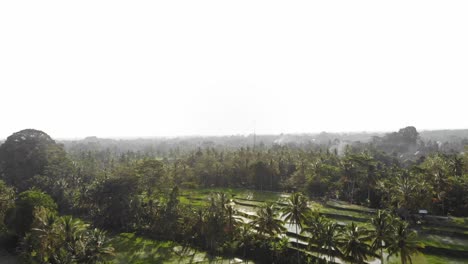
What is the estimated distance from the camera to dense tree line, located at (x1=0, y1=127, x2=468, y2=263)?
35969 mm

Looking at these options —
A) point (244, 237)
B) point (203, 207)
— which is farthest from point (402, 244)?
point (203, 207)

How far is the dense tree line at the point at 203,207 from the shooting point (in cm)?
3597

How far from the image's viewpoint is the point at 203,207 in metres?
52.3

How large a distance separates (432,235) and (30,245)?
64.1 m

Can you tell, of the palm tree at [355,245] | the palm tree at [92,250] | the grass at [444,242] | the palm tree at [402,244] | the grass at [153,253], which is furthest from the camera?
the grass at [153,253]

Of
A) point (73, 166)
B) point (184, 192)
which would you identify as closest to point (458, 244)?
point (184, 192)

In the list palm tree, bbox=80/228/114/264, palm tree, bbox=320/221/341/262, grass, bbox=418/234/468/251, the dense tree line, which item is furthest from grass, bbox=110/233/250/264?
grass, bbox=418/234/468/251

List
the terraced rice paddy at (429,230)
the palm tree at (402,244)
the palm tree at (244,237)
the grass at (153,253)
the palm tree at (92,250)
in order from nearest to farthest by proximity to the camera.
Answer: the palm tree at (402,244) → the palm tree at (92,250) → the terraced rice paddy at (429,230) → the grass at (153,253) → the palm tree at (244,237)

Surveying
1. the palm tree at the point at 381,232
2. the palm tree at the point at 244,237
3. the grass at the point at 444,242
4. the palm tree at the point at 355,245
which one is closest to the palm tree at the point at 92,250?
the palm tree at the point at 244,237

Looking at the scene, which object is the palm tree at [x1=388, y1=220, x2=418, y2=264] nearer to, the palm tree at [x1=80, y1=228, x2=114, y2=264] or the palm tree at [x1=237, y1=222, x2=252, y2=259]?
the palm tree at [x1=237, y1=222, x2=252, y2=259]

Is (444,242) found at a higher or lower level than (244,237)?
higher

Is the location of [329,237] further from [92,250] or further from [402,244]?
[92,250]

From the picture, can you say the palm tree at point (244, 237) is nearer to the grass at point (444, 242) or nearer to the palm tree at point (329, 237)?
the palm tree at point (329, 237)

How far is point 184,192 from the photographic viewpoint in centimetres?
8769
